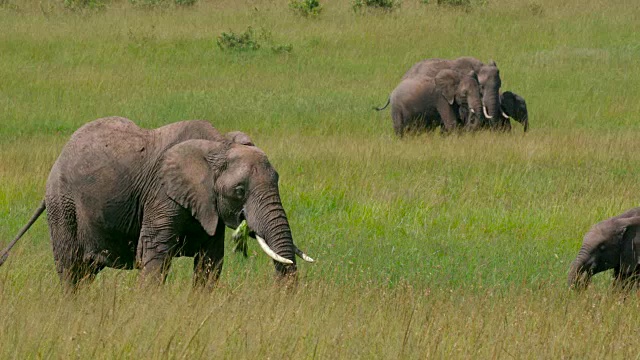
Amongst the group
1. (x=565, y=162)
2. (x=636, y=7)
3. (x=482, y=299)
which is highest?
(x=482, y=299)

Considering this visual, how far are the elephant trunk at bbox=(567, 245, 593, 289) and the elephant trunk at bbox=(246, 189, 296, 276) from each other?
2.53 meters

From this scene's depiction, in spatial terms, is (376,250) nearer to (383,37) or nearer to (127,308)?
(127,308)

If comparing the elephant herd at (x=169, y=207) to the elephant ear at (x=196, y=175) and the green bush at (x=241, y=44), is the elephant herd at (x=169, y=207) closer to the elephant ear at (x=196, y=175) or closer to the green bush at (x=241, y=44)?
the elephant ear at (x=196, y=175)

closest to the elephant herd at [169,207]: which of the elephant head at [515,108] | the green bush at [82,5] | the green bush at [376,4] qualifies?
the elephant head at [515,108]

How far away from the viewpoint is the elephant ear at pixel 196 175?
25.9ft

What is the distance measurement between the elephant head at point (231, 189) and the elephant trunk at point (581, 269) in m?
2.45

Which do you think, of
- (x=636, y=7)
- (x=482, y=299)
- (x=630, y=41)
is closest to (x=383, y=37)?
(x=630, y=41)

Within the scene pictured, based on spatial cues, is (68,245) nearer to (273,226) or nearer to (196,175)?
(196,175)

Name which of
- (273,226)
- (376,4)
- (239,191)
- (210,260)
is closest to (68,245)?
(210,260)

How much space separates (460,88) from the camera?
2027 cm

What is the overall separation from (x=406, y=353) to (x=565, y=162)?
31.3 feet

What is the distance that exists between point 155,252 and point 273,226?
2.86 feet

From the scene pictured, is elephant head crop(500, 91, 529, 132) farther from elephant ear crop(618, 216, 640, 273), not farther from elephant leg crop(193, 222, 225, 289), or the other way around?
elephant leg crop(193, 222, 225, 289)

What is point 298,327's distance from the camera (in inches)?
265
